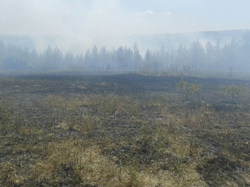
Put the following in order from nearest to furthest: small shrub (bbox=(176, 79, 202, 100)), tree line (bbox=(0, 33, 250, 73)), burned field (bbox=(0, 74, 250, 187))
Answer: burned field (bbox=(0, 74, 250, 187)) → small shrub (bbox=(176, 79, 202, 100)) → tree line (bbox=(0, 33, 250, 73))

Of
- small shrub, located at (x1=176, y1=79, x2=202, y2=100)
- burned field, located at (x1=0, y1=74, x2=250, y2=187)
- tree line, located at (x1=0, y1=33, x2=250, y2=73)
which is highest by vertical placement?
tree line, located at (x1=0, y1=33, x2=250, y2=73)

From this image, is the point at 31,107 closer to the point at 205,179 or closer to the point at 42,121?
the point at 42,121

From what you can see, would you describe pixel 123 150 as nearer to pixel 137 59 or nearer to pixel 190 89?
pixel 190 89

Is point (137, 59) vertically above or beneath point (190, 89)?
above

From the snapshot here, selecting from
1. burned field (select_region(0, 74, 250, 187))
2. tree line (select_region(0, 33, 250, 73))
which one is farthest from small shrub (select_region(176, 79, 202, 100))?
tree line (select_region(0, 33, 250, 73))

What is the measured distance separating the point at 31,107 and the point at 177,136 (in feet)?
39.3

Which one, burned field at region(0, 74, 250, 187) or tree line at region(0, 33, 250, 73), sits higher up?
tree line at region(0, 33, 250, 73)

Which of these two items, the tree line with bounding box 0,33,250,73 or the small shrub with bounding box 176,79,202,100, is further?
the tree line with bounding box 0,33,250,73

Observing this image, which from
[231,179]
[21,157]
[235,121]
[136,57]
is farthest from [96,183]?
[136,57]

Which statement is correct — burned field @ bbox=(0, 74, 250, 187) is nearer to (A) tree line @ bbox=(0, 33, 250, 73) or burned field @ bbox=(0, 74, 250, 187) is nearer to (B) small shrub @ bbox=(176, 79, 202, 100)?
(B) small shrub @ bbox=(176, 79, 202, 100)

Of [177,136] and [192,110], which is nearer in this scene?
[177,136]

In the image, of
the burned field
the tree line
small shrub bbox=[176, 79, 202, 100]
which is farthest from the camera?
the tree line

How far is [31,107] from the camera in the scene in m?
15.4

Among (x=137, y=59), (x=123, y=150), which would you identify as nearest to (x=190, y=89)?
(x=123, y=150)
